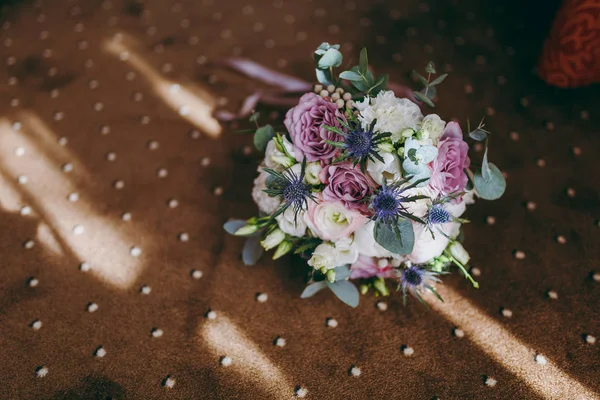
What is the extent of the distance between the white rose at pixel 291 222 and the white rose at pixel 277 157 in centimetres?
9

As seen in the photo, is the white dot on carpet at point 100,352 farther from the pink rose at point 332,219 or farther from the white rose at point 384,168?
the white rose at point 384,168

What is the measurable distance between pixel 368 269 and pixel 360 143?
370mm

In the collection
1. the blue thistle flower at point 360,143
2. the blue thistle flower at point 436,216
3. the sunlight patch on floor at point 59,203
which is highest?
the blue thistle flower at point 360,143

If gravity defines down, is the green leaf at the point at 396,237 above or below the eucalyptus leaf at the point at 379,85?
below

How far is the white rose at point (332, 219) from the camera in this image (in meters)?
0.90

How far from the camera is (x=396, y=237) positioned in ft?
2.83

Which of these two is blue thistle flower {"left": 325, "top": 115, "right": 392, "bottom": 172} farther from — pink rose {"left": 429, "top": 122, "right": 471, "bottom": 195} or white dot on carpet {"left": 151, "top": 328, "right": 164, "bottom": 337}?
white dot on carpet {"left": 151, "top": 328, "right": 164, "bottom": 337}

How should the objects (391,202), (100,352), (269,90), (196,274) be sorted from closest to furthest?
(391,202) → (100,352) → (196,274) → (269,90)

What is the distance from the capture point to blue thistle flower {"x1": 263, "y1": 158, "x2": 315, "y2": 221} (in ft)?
2.95

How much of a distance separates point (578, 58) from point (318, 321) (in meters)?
1.22

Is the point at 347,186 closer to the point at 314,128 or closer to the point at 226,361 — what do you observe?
the point at 314,128

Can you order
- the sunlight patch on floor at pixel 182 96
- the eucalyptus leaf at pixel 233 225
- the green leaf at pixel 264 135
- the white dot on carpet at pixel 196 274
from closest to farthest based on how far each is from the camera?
the green leaf at pixel 264 135
the eucalyptus leaf at pixel 233 225
the white dot on carpet at pixel 196 274
the sunlight patch on floor at pixel 182 96

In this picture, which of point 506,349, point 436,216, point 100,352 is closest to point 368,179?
point 436,216

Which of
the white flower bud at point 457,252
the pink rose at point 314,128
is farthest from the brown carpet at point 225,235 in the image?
A: the pink rose at point 314,128
